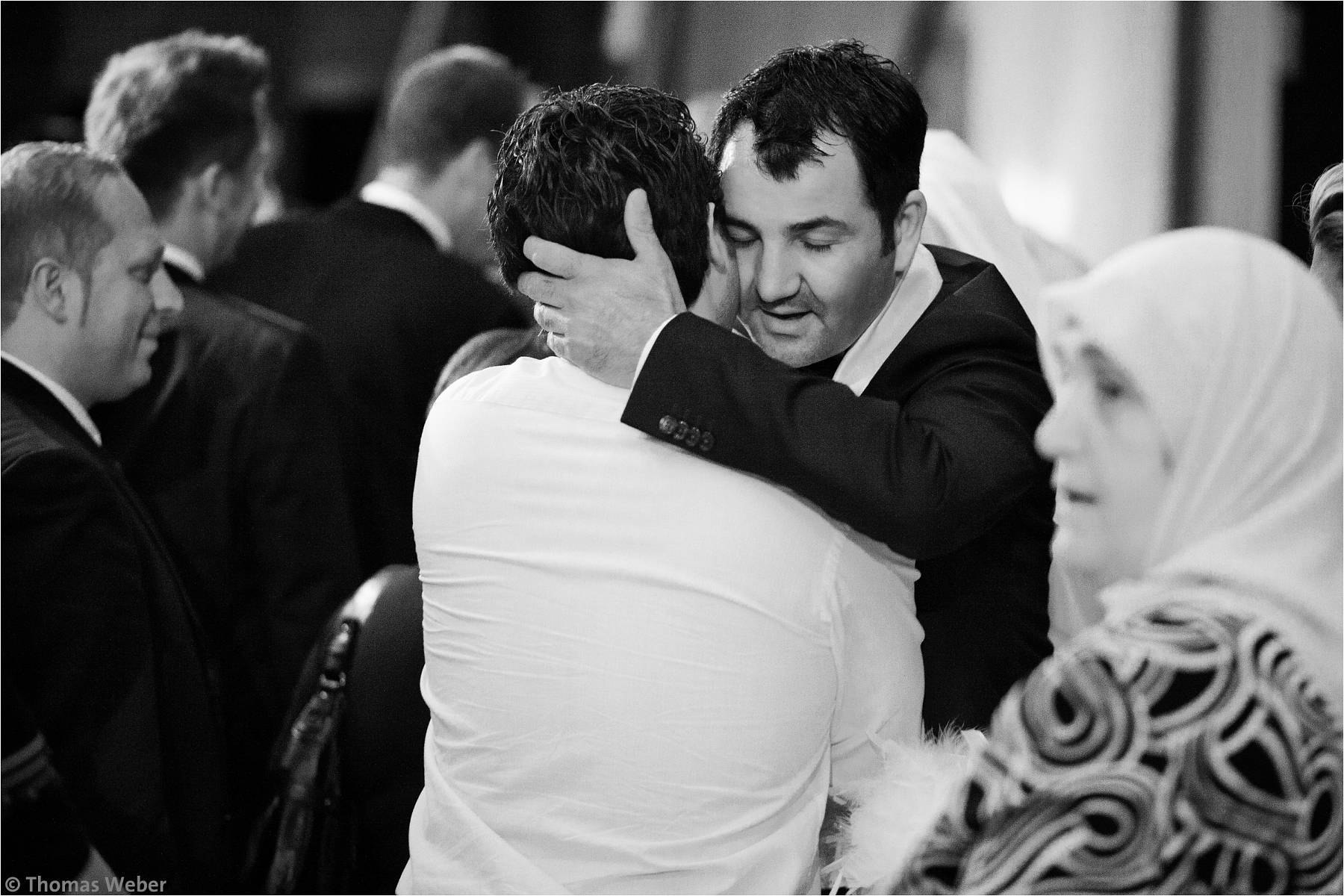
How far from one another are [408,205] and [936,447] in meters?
2.23

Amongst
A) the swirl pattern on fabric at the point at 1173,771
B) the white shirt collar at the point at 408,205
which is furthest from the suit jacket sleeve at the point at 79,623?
the white shirt collar at the point at 408,205

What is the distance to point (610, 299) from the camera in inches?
60.5

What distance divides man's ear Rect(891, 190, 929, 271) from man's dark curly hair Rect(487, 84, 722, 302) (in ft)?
1.19

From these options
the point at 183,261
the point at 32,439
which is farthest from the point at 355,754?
the point at 183,261

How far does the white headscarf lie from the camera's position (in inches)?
46.6

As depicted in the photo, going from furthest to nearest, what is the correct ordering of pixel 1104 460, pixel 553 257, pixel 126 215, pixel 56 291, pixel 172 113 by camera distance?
pixel 172 113
pixel 126 215
pixel 56 291
pixel 553 257
pixel 1104 460

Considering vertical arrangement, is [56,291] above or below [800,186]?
below

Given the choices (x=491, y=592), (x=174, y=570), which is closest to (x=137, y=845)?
(x=174, y=570)

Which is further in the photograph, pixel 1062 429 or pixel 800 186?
pixel 800 186

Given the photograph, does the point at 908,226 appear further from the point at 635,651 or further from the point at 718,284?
the point at 635,651

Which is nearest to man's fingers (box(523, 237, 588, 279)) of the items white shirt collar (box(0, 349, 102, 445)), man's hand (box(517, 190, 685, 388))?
man's hand (box(517, 190, 685, 388))

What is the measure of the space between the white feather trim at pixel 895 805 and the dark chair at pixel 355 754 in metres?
0.68

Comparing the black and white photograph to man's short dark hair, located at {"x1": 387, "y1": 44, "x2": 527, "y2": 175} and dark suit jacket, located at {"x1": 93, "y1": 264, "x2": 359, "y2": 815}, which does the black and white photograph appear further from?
man's short dark hair, located at {"x1": 387, "y1": 44, "x2": 527, "y2": 175}

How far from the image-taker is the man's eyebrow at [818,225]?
178cm
